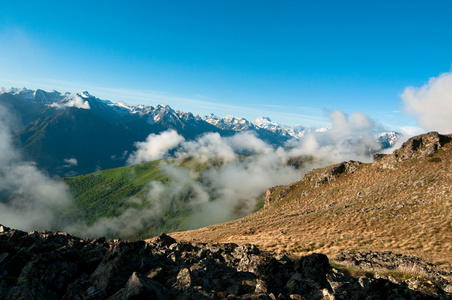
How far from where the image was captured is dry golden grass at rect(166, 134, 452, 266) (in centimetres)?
4044

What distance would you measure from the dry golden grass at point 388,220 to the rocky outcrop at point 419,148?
2.52m

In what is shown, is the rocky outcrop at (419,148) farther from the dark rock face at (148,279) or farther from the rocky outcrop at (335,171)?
the dark rock face at (148,279)

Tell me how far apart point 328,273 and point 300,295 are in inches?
228

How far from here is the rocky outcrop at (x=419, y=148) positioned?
8475cm

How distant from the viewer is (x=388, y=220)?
52625 millimetres

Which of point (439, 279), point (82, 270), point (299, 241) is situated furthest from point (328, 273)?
point (299, 241)

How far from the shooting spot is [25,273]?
16.4 metres

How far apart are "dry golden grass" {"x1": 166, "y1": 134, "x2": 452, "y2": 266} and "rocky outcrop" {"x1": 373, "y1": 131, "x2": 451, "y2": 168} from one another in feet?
8.26

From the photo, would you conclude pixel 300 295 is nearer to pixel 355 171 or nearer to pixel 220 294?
pixel 220 294

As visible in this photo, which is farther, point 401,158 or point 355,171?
point 355,171

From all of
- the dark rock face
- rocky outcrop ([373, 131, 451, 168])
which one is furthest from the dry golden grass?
the dark rock face

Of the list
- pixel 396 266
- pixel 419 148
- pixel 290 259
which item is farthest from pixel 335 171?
pixel 290 259

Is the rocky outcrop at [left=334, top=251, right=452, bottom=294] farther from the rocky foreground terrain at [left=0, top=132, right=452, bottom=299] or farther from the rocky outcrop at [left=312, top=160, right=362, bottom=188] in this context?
the rocky outcrop at [left=312, top=160, right=362, bottom=188]

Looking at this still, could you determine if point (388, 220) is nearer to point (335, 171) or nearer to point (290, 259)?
point (290, 259)
